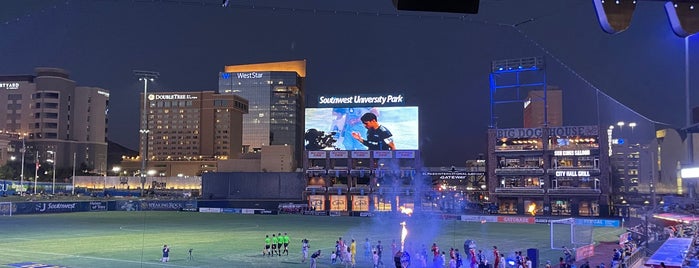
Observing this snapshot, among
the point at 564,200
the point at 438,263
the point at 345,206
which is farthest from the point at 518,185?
the point at 438,263

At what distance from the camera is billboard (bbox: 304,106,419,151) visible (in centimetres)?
8825

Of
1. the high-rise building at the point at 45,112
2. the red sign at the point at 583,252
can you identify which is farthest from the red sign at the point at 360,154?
the high-rise building at the point at 45,112

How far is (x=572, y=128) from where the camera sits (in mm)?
82250

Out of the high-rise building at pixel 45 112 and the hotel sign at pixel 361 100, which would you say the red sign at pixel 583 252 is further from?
the high-rise building at pixel 45 112

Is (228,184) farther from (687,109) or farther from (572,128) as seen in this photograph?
(687,109)

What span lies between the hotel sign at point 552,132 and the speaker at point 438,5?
80636 mm

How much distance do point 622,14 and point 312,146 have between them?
84221 mm

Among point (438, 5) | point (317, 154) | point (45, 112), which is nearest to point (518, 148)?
point (317, 154)

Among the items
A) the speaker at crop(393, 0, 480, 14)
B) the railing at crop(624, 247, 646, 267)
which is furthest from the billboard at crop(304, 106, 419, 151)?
the speaker at crop(393, 0, 480, 14)

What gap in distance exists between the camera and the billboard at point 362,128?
8825 centimetres

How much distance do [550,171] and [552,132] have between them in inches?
223

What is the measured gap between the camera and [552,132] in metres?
83.0

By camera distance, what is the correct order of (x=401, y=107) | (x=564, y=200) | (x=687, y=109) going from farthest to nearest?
1. (x=401, y=107)
2. (x=564, y=200)
3. (x=687, y=109)

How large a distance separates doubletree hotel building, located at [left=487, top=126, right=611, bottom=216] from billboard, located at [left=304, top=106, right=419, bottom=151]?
40.9 ft
